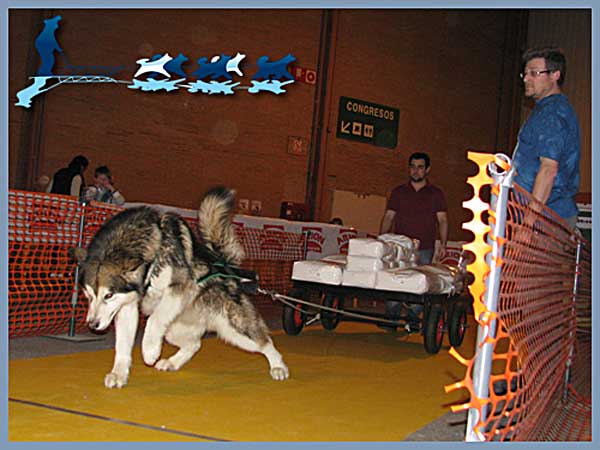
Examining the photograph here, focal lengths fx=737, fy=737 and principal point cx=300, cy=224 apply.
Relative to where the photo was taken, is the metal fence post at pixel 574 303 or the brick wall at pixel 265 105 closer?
the metal fence post at pixel 574 303

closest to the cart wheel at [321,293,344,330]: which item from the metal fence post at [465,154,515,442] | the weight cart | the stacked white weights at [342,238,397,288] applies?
the weight cart

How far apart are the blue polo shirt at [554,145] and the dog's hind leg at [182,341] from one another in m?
2.54

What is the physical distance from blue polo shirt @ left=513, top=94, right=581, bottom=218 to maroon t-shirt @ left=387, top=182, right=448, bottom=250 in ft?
12.2

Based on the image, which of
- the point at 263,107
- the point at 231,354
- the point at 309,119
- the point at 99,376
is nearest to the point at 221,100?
the point at 263,107

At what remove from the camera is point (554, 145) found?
441 centimetres

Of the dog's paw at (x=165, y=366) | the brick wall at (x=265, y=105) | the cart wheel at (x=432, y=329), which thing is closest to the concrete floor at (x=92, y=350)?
the dog's paw at (x=165, y=366)

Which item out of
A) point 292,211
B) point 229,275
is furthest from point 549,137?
point 292,211

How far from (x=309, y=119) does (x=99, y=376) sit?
45.5 feet

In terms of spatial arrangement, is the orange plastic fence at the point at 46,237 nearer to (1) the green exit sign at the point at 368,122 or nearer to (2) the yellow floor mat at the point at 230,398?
(2) the yellow floor mat at the point at 230,398

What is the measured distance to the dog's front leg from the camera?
15.3ft

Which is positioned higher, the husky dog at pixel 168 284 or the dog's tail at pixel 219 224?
the dog's tail at pixel 219 224

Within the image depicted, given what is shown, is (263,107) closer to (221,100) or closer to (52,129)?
(221,100)

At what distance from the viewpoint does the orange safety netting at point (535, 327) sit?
113 inches

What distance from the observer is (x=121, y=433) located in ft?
11.6
